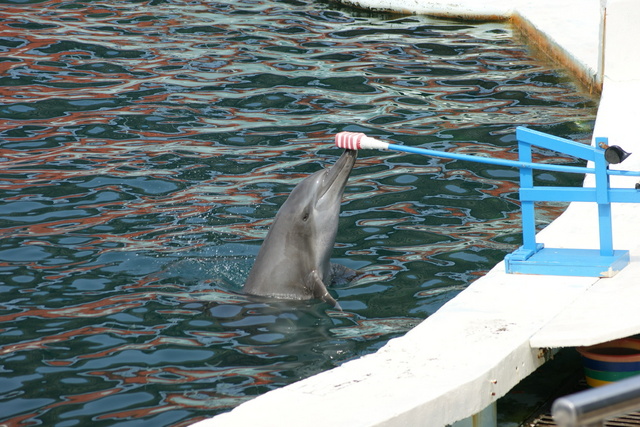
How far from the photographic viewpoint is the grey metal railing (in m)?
1.63

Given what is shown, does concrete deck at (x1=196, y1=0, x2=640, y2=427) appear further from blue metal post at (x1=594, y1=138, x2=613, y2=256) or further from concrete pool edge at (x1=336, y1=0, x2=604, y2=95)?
concrete pool edge at (x1=336, y1=0, x2=604, y2=95)

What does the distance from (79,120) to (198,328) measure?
4.54 m

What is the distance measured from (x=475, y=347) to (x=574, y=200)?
1199 mm

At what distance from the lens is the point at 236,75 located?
10820 millimetres

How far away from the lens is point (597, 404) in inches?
65.1

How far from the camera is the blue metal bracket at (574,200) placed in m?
4.70

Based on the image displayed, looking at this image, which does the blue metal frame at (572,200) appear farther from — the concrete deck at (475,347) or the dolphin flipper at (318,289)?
the dolphin flipper at (318,289)

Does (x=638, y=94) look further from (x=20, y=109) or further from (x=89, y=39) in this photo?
(x=89, y=39)

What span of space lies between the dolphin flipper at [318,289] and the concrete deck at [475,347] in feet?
3.13

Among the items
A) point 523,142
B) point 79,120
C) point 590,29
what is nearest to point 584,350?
point 523,142

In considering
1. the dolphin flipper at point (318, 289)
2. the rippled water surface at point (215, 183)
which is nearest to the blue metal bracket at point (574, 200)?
the rippled water surface at point (215, 183)

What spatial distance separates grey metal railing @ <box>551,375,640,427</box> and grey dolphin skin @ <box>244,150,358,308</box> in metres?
3.98

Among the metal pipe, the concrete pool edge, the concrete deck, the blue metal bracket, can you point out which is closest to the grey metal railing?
the concrete deck

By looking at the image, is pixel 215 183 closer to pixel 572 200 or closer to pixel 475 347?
pixel 572 200
